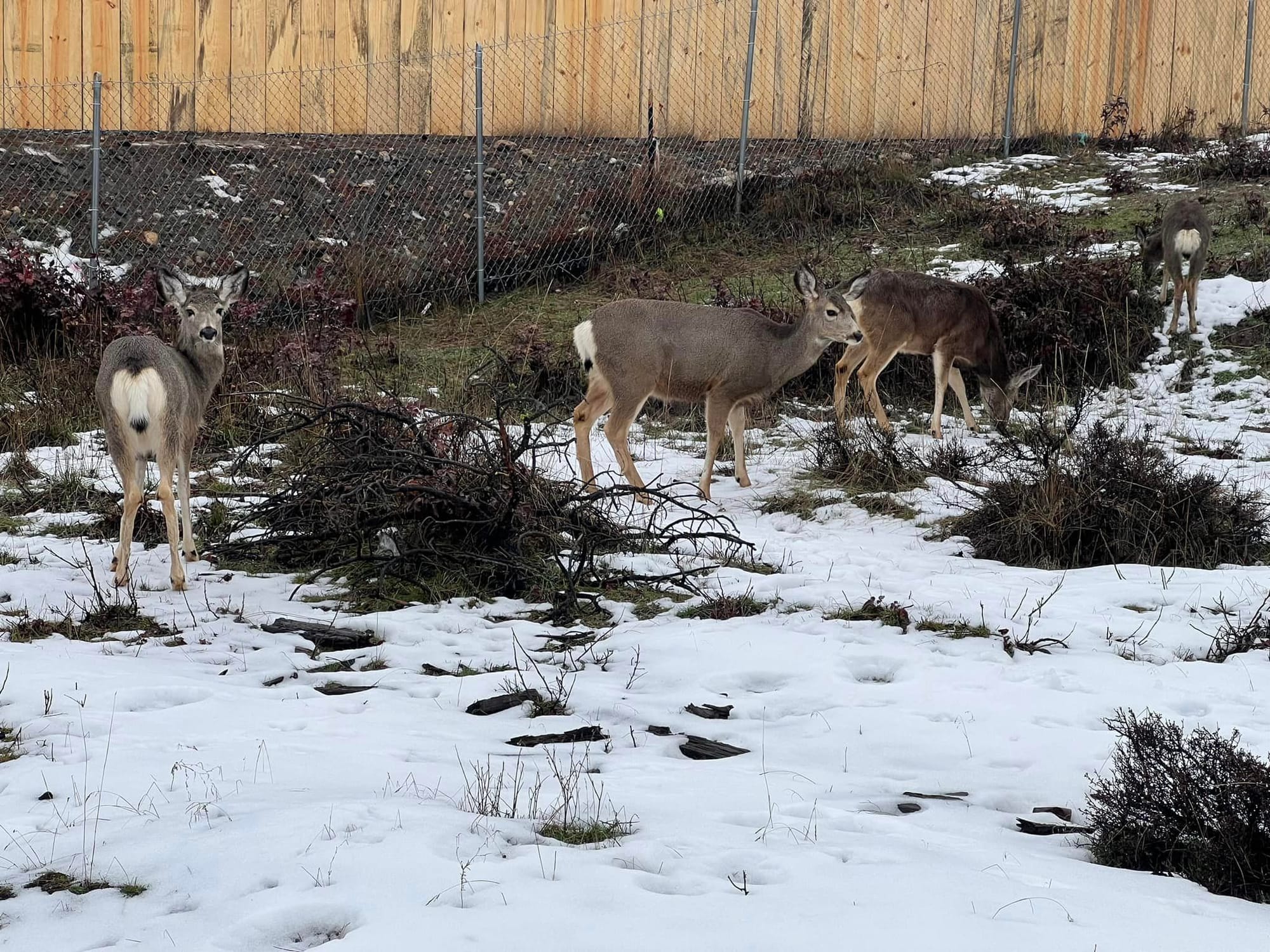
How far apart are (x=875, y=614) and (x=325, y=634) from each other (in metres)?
2.58

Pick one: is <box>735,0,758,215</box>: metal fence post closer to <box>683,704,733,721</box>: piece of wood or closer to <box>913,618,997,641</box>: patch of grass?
<box>913,618,997,641</box>: patch of grass

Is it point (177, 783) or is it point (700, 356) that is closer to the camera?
point (177, 783)

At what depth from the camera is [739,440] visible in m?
9.91

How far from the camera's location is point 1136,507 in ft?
26.3

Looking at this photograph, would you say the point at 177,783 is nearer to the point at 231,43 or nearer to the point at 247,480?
the point at 247,480

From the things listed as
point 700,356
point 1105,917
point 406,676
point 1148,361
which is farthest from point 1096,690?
point 1148,361

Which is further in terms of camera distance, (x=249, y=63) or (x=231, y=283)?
(x=249, y=63)

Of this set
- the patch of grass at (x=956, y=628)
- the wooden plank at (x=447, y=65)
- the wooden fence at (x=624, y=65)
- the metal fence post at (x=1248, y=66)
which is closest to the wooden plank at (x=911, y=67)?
the wooden fence at (x=624, y=65)

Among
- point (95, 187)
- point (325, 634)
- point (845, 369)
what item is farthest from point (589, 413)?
point (95, 187)

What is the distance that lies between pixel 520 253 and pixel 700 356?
5.97m

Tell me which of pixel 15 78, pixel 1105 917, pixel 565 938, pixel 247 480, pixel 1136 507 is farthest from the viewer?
pixel 15 78

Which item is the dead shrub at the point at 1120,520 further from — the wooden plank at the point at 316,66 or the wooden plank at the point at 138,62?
the wooden plank at the point at 138,62

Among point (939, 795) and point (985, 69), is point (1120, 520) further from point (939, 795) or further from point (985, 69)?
point (985, 69)

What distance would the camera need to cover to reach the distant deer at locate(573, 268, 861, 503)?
9.52 meters
